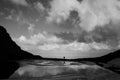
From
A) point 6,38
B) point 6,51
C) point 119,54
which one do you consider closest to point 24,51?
point 6,38

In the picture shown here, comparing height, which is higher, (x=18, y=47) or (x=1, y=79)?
(x=18, y=47)

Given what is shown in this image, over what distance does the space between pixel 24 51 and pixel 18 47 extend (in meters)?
6.61

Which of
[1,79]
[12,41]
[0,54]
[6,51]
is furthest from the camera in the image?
[12,41]

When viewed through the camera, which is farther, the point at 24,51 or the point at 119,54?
the point at 24,51

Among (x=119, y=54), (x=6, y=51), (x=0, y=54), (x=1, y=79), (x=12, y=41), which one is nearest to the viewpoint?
(x=1, y=79)

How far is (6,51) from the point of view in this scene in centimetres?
9738

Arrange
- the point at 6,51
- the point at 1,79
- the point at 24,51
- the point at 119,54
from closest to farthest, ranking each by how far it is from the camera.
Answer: the point at 1,79 → the point at 119,54 → the point at 6,51 → the point at 24,51

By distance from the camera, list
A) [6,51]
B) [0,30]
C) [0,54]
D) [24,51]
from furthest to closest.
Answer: [24,51]
[0,30]
[6,51]
[0,54]

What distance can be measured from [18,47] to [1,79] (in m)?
108

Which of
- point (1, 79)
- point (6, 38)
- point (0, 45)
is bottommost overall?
point (1, 79)

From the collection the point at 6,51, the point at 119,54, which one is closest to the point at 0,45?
the point at 6,51

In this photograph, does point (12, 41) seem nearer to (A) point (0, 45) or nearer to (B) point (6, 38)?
(B) point (6, 38)

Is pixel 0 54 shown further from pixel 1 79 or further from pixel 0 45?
pixel 1 79

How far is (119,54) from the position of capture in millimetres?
68000
